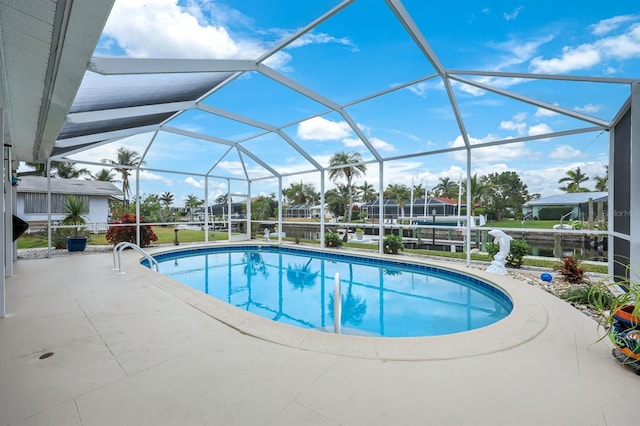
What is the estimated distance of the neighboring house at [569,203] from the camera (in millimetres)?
6441

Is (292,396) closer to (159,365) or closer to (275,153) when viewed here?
(159,365)

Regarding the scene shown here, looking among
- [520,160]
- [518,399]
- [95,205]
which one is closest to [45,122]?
[518,399]

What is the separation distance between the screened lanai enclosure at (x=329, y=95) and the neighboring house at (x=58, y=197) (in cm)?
211

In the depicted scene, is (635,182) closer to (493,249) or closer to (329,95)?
(493,249)

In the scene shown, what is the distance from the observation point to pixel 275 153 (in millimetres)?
10898

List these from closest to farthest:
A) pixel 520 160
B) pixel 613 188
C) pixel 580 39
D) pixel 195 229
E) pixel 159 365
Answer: pixel 159 365 → pixel 580 39 → pixel 613 188 → pixel 520 160 → pixel 195 229

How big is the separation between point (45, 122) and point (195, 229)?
840cm

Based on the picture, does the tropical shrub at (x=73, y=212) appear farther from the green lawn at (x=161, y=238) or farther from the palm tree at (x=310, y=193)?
the palm tree at (x=310, y=193)

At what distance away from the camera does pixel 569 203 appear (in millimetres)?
6895

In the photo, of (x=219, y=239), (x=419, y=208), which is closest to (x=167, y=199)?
(x=219, y=239)

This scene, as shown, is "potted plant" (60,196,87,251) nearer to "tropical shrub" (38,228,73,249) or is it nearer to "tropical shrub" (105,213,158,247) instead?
"tropical shrub" (38,228,73,249)

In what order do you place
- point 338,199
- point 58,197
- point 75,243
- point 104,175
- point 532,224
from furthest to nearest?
point 338,199 → point 104,175 → point 58,197 → point 75,243 → point 532,224

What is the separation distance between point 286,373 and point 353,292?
430 cm

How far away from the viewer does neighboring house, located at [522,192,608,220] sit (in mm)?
6441
